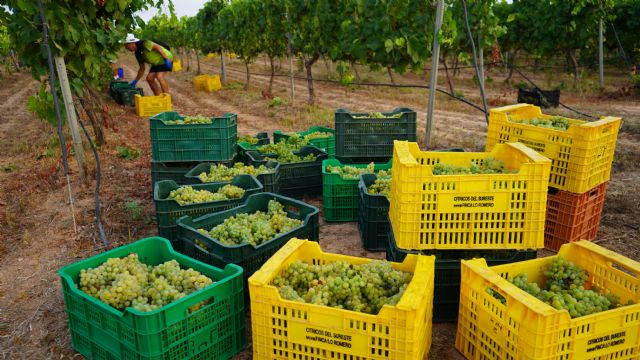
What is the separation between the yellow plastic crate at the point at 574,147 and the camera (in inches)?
183

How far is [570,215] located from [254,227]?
3.09m

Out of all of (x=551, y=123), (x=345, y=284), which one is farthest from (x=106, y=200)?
(x=551, y=123)

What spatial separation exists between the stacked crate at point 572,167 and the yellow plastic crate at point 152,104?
10007mm

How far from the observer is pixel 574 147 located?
4.70m

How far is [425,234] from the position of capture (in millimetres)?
3719

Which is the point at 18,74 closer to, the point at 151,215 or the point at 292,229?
the point at 151,215

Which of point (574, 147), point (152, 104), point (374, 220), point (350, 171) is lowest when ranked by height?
point (374, 220)

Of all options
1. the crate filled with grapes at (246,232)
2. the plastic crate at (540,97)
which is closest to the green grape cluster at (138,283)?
the crate filled with grapes at (246,232)

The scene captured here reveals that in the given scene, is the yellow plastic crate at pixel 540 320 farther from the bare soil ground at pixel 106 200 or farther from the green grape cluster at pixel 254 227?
the green grape cluster at pixel 254 227

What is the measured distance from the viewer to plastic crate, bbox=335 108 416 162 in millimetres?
6730

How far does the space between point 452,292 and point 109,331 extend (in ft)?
8.29

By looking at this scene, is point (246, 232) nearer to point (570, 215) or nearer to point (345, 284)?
point (345, 284)

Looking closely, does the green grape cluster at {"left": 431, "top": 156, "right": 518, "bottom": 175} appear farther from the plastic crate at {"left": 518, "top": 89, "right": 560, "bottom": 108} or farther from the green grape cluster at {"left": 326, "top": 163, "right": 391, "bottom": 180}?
the plastic crate at {"left": 518, "top": 89, "right": 560, "bottom": 108}

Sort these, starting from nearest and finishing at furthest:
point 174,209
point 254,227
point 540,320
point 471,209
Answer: point 540,320 → point 471,209 → point 254,227 → point 174,209
